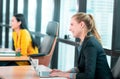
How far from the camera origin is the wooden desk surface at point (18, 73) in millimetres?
2486

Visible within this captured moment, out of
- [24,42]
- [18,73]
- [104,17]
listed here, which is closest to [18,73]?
[18,73]

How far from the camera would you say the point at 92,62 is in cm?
250

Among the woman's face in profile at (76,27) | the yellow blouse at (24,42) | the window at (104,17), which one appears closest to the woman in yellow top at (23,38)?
the yellow blouse at (24,42)

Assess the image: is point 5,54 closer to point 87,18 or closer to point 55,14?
point 87,18

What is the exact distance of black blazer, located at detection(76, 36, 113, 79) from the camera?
8.17 feet

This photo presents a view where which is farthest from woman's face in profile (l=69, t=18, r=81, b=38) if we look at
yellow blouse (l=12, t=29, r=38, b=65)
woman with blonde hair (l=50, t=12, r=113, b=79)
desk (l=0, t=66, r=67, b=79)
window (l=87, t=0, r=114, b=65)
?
yellow blouse (l=12, t=29, r=38, b=65)

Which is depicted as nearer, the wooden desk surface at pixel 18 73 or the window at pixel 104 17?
the wooden desk surface at pixel 18 73

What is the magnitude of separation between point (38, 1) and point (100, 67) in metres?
3.91

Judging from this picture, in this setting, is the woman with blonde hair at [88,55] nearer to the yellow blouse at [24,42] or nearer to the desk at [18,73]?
the desk at [18,73]

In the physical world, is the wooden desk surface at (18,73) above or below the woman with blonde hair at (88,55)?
below

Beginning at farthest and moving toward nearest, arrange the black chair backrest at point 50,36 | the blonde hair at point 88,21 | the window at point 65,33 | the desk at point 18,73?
the window at point 65,33
the black chair backrest at point 50,36
the blonde hair at point 88,21
the desk at point 18,73

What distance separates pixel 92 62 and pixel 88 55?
0.23 ft

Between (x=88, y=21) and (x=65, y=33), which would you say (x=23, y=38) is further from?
(x=88, y=21)

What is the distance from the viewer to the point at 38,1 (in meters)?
6.28
